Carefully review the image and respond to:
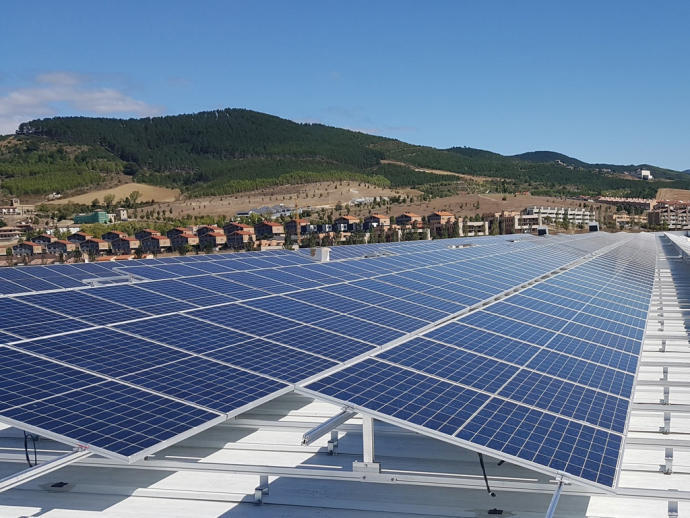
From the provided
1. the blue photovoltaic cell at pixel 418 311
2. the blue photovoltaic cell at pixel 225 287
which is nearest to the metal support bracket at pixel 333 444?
the blue photovoltaic cell at pixel 418 311

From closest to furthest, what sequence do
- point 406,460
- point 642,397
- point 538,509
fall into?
1. point 538,509
2. point 406,460
3. point 642,397

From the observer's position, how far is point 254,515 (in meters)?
9.35

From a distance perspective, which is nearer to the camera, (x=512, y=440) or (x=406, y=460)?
(x=512, y=440)

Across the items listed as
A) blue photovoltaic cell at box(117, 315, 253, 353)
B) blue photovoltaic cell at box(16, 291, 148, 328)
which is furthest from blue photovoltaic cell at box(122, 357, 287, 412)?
blue photovoltaic cell at box(16, 291, 148, 328)

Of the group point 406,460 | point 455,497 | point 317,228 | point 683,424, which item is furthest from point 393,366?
point 317,228

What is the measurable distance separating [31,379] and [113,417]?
6.85 feet

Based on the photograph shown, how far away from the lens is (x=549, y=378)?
11492mm

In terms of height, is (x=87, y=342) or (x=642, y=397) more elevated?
(x=87, y=342)

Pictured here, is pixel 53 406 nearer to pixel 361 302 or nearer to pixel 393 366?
pixel 393 366

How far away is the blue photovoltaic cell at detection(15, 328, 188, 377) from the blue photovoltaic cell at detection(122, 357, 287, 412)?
440 millimetres

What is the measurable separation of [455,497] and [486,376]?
2.26 meters

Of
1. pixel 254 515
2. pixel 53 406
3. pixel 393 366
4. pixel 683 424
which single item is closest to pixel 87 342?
pixel 53 406

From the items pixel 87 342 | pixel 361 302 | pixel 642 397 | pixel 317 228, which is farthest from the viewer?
pixel 317 228

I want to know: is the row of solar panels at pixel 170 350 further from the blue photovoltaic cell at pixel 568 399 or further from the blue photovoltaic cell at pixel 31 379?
the blue photovoltaic cell at pixel 568 399
